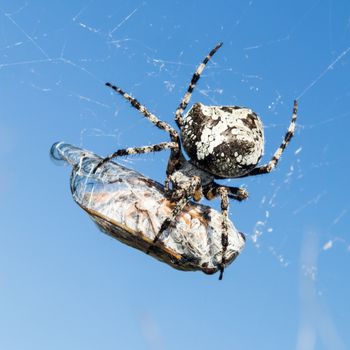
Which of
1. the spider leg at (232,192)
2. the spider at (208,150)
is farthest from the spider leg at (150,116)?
the spider leg at (232,192)

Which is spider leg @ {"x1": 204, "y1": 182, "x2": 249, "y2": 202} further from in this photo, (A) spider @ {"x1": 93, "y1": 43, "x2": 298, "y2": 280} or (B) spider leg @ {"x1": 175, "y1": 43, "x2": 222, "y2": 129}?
(B) spider leg @ {"x1": 175, "y1": 43, "x2": 222, "y2": 129}

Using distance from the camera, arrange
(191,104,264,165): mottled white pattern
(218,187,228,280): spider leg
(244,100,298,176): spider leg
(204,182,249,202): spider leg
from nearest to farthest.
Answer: (218,187,228,280): spider leg, (191,104,264,165): mottled white pattern, (204,182,249,202): spider leg, (244,100,298,176): spider leg

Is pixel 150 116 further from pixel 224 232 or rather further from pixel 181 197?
pixel 224 232

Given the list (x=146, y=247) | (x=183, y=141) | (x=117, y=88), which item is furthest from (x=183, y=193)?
(x=117, y=88)

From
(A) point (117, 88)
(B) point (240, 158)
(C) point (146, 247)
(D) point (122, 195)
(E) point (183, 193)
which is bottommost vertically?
(C) point (146, 247)

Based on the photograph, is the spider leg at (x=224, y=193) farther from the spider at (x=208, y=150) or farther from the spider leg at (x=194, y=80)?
the spider leg at (x=194, y=80)

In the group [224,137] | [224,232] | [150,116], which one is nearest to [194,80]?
[150,116]

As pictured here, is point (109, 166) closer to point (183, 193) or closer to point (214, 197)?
point (183, 193)

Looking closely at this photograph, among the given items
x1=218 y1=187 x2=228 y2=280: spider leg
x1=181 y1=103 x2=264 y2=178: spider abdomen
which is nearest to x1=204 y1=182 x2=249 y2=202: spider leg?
x1=218 y1=187 x2=228 y2=280: spider leg
